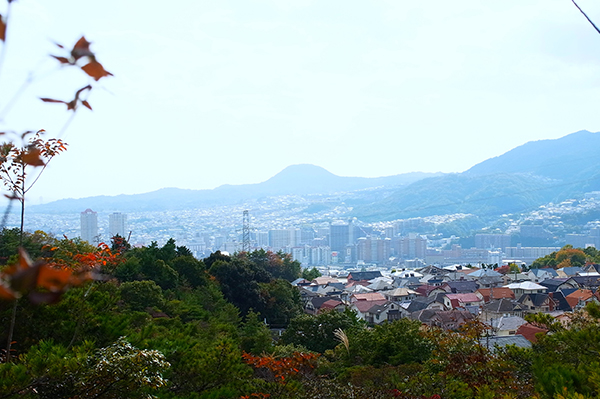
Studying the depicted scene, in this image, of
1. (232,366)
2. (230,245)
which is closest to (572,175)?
(230,245)

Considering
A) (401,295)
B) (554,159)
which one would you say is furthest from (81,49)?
(554,159)

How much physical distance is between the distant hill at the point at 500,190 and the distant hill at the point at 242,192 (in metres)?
26.4

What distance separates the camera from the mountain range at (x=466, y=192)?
99.9 m

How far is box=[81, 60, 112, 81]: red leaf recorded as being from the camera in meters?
0.76

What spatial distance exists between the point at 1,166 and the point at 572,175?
410ft

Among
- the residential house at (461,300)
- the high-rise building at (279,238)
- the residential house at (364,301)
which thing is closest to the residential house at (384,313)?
the residential house at (364,301)

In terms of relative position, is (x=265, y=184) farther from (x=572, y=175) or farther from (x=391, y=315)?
(x=391, y=315)

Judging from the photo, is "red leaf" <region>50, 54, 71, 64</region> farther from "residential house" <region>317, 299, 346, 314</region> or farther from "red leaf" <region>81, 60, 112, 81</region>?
"residential house" <region>317, 299, 346, 314</region>

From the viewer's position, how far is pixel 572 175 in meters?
113

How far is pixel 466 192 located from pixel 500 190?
6.75 metres

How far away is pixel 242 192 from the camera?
145m

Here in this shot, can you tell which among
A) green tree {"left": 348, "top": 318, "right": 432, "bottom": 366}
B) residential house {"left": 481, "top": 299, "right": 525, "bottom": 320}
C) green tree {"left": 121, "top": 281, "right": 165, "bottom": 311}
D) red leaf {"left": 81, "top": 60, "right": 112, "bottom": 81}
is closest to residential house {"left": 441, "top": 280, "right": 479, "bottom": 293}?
residential house {"left": 481, "top": 299, "right": 525, "bottom": 320}

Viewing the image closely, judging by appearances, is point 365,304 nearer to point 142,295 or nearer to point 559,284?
point 559,284

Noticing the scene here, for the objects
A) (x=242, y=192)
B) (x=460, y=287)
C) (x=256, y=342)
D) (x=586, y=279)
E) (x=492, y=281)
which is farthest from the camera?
(x=242, y=192)
